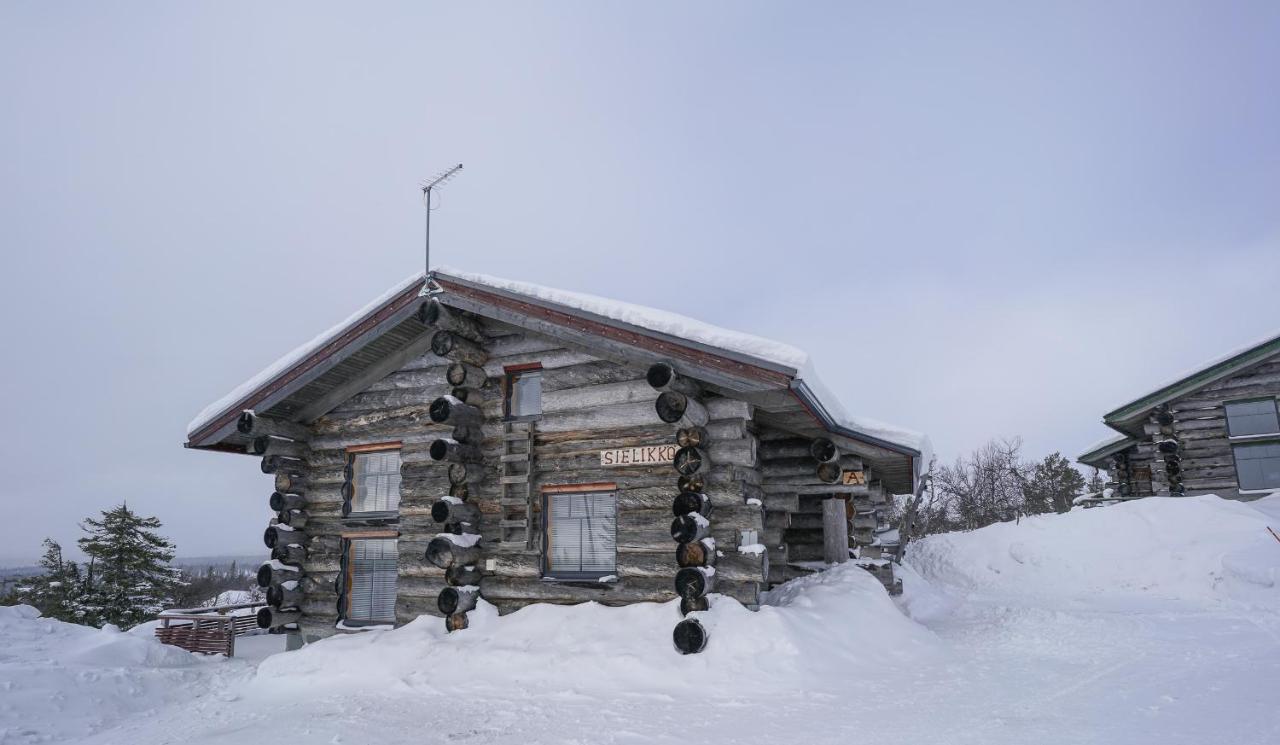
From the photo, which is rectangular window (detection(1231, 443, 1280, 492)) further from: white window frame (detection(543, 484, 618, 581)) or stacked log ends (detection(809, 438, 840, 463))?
white window frame (detection(543, 484, 618, 581))

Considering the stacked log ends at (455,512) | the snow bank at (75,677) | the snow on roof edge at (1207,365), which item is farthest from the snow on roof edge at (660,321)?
the snow on roof edge at (1207,365)

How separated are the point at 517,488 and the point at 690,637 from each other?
3613 mm

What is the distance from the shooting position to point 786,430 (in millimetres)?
11539

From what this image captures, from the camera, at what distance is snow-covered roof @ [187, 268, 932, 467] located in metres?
8.59

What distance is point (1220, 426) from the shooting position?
17.6 metres

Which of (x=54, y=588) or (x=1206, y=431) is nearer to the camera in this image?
(x=1206, y=431)

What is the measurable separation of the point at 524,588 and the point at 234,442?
666cm

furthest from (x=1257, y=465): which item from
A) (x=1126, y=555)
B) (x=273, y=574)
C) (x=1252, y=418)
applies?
(x=273, y=574)

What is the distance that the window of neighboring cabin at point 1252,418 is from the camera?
17125 mm

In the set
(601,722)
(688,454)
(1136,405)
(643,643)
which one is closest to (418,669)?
(643,643)

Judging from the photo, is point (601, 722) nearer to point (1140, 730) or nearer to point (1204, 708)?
point (1140, 730)

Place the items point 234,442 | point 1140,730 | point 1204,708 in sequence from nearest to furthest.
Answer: point 1140,730
point 1204,708
point 234,442

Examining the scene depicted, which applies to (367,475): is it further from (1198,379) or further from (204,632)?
(1198,379)

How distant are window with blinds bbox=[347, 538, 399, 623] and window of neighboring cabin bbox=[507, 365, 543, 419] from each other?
3.15 meters
